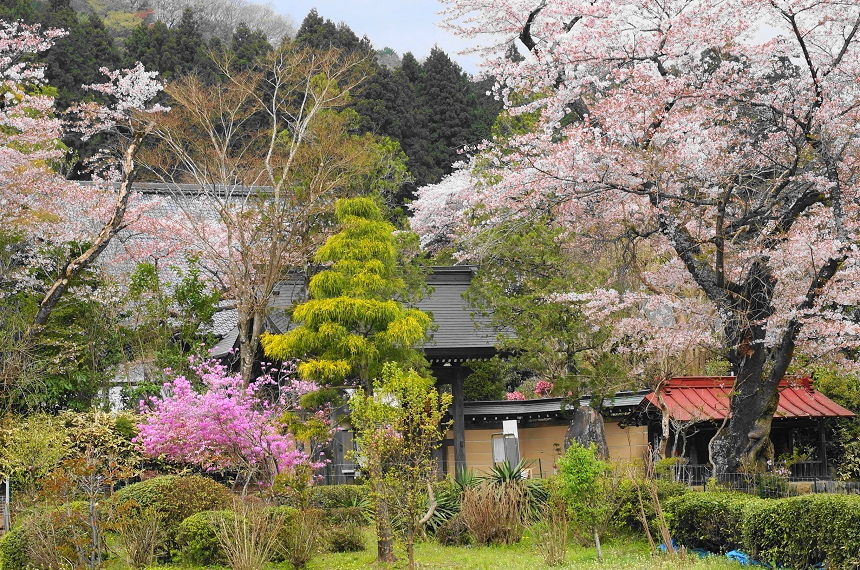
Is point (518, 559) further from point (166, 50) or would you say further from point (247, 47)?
point (166, 50)

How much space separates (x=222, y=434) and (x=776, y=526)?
8.18 m

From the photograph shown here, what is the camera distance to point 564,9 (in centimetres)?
1301

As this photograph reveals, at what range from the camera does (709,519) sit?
10430 mm

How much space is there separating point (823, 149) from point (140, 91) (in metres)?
13.7

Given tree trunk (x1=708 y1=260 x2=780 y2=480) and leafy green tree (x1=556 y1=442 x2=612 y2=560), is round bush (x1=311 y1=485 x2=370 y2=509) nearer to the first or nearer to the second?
leafy green tree (x1=556 y1=442 x2=612 y2=560)

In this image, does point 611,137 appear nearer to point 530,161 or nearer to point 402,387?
point 530,161

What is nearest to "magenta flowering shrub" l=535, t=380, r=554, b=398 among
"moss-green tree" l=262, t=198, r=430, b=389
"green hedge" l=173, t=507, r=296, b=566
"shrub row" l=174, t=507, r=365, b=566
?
"moss-green tree" l=262, t=198, r=430, b=389

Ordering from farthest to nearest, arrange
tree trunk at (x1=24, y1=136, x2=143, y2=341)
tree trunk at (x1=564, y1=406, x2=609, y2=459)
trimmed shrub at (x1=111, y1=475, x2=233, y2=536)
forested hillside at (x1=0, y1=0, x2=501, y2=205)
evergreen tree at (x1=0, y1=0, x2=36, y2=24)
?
evergreen tree at (x1=0, y1=0, x2=36, y2=24) < forested hillside at (x1=0, y1=0, x2=501, y2=205) < tree trunk at (x1=564, y1=406, x2=609, y2=459) < tree trunk at (x1=24, y1=136, x2=143, y2=341) < trimmed shrub at (x1=111, y1=475, x2=233, y2=536)

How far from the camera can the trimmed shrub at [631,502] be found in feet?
38.1

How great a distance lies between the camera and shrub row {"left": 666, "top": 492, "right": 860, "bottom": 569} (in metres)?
8.06

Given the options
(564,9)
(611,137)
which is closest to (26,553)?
(611,137)

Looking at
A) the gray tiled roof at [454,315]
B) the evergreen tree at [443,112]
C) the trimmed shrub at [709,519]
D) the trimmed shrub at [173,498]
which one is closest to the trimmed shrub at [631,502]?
the trimmed shrub at [709,519]

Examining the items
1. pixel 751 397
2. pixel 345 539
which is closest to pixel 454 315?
pixel 345 539

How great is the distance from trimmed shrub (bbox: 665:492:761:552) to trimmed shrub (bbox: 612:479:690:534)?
20.1 inches
